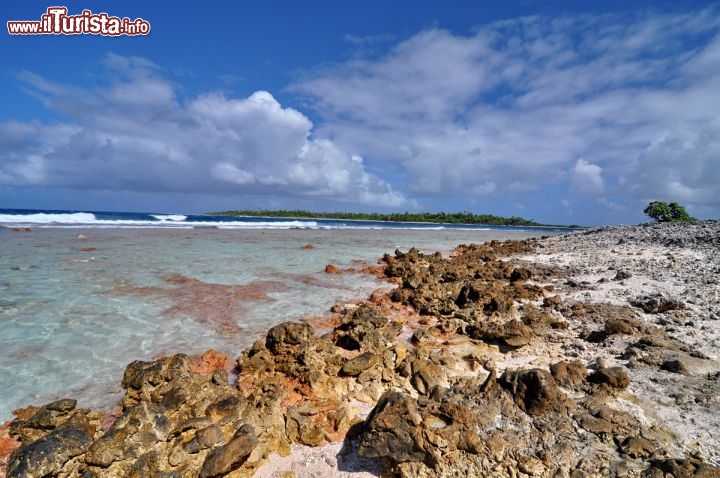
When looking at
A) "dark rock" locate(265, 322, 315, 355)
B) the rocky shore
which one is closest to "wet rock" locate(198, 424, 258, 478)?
the rocky shore

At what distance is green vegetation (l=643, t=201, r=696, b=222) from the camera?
39688 mm

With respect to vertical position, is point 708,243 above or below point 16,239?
above

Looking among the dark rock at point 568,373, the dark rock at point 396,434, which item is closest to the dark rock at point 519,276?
the dark rock at point 568,373

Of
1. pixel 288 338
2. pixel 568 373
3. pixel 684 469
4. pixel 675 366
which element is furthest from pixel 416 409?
pixel 675 366

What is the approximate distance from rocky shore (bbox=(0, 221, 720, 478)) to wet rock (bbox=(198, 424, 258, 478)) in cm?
1

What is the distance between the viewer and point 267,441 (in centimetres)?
396

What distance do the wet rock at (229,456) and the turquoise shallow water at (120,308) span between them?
2.32m

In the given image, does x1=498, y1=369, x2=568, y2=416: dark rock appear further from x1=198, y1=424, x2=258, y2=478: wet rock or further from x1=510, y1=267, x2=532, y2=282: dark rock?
x1=510, y1=267, x2=532, y2=282: dark rock

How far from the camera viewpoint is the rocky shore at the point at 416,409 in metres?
3.42

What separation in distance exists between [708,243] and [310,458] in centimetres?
1959

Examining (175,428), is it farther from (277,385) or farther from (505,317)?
(505,317)

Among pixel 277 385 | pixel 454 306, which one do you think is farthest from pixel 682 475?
pixel 454 306

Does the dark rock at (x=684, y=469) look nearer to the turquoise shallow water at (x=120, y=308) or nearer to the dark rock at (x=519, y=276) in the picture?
the turquoise shallow water at (x=120, y=308)

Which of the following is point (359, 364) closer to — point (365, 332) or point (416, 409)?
point (365, 332)
